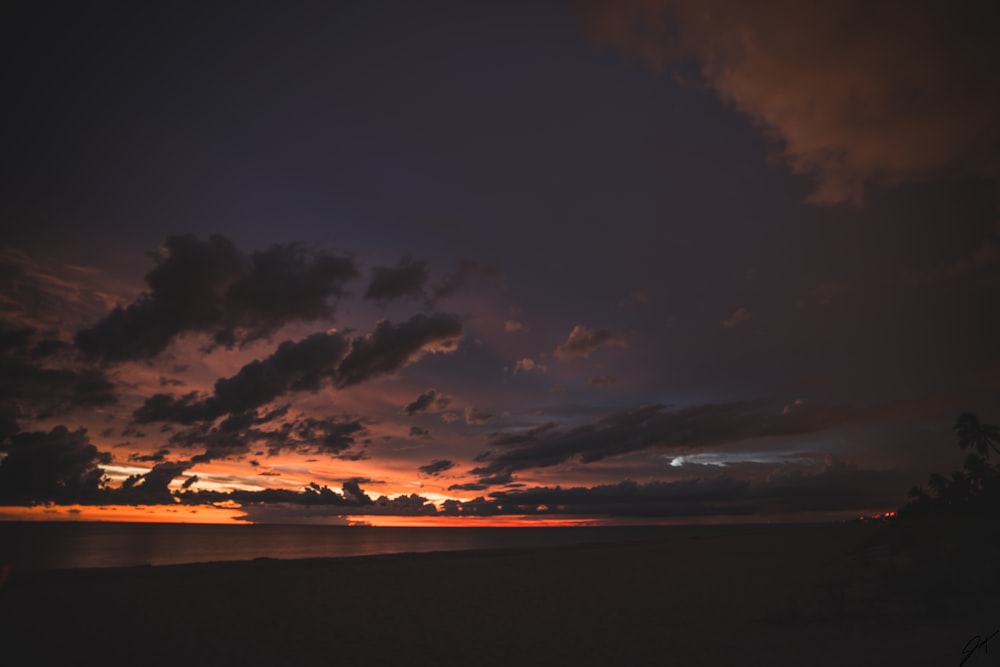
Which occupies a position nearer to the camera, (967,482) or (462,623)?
(462,623)

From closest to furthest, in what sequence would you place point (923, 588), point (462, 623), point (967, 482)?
point (923, 588) → point (462, 623) → point (967, 482)

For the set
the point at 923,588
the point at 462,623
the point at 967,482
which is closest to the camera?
the point at 923,588

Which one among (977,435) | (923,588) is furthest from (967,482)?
(923,588)

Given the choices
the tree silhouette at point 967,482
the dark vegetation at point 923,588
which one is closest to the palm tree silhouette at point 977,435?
the tree silhouette at point 967,482

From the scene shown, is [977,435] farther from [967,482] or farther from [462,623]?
[462,623]

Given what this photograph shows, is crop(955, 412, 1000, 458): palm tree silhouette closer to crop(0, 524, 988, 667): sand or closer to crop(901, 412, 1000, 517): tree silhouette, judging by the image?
crop(901, 412, 1000, 517): tree silhouette

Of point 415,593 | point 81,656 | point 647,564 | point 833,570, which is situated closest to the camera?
point 81,656

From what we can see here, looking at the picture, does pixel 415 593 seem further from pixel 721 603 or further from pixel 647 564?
pixel 647 564

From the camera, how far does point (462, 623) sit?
17812 millimetres

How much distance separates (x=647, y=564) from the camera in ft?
117

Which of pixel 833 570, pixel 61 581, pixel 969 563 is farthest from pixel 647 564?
pixel 61 581

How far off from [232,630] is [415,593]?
29.7 ft

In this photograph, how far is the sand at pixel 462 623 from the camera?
13.2 metres

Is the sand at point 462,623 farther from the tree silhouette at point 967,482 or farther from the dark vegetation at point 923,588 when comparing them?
the tree silhouette at point 967,482
